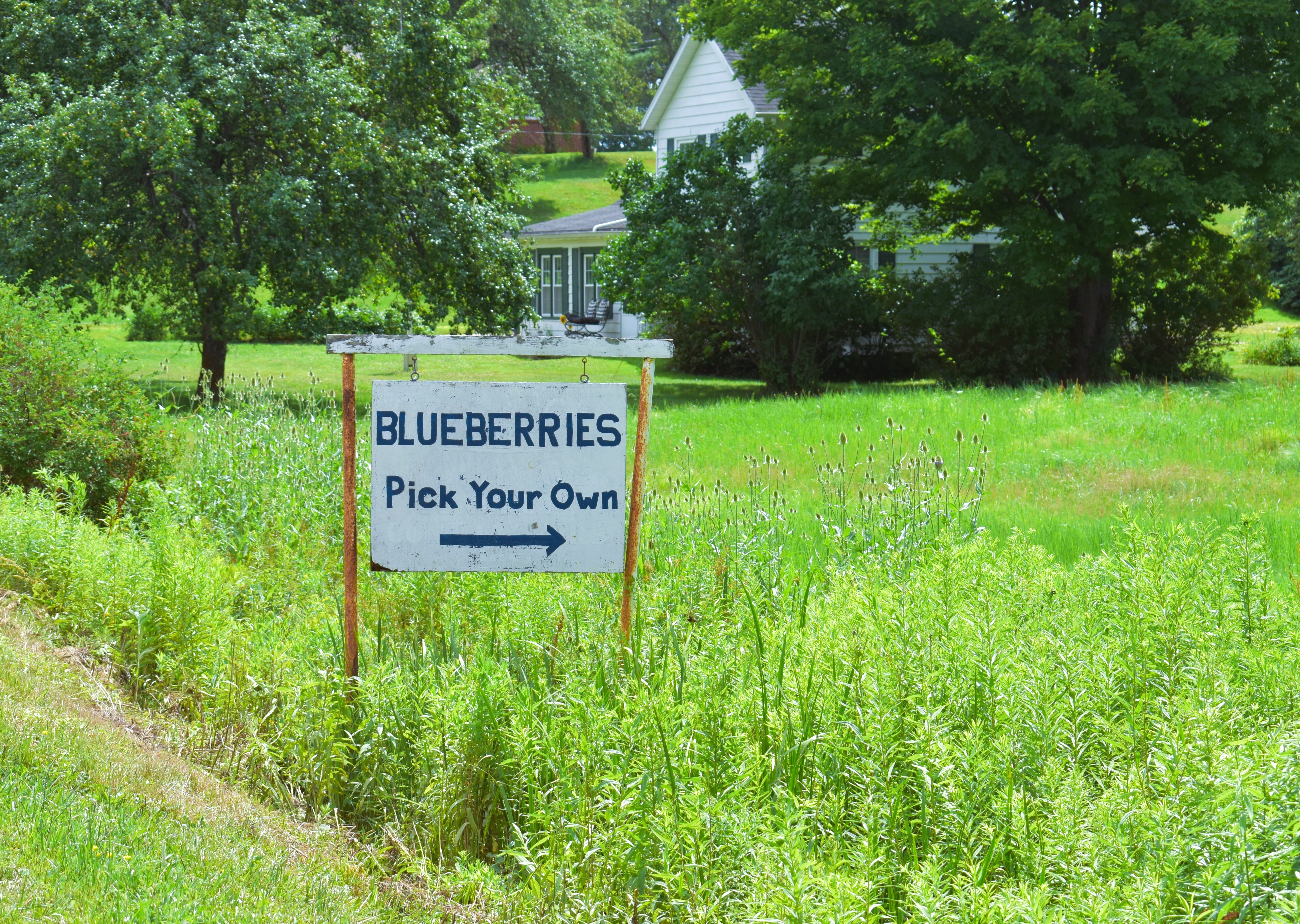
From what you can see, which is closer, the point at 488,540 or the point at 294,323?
the point at 488,540

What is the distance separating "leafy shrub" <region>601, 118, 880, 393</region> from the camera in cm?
2097

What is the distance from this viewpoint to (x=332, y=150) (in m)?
17.4

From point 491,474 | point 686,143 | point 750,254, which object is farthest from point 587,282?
point 491,474

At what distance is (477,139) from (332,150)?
4241 mm

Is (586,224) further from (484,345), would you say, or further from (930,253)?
(484,345)

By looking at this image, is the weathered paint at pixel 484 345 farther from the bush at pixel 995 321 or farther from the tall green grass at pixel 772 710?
the bush at pixel 995 321

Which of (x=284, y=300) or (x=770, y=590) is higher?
(x=284, y=300)

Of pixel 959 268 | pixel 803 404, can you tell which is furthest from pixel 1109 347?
pixel 803 404

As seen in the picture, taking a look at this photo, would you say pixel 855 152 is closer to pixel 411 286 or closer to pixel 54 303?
pixel 411 286

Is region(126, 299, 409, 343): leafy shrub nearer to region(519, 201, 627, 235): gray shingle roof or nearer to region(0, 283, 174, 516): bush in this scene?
region(0, 283, 174, 516): bush

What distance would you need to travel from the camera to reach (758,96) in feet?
92.6

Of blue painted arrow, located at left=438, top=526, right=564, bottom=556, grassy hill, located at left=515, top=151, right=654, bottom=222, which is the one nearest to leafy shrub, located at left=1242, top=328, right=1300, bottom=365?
blue painted arrow, located at left=438, top=526, right=564, bottom=556

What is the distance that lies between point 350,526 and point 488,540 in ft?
2.11

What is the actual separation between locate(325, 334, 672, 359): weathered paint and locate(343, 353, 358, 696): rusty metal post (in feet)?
0.26
